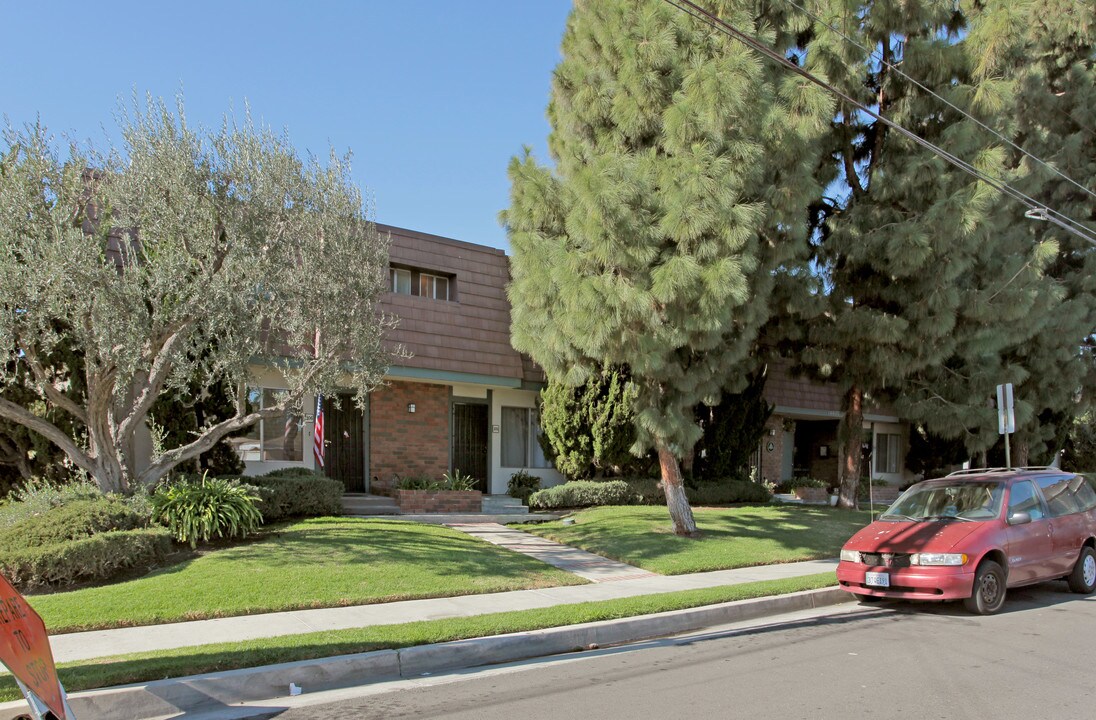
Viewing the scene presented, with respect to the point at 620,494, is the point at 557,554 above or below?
below

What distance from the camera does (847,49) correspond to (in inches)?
587

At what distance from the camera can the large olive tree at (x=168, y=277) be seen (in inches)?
364

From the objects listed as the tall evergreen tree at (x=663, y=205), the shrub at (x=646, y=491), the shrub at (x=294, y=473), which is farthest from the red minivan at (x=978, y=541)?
the shrub at (x=294, y=473)

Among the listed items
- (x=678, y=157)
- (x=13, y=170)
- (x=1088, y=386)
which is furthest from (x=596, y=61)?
(x=1088, y=386)

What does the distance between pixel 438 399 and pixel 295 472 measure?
434 centimetres

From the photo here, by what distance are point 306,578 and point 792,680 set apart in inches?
221

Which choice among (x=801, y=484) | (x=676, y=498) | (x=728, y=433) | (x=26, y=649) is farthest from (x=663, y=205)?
(x=801, y=484)

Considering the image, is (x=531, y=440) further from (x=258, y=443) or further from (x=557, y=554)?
(x=557, y=554)

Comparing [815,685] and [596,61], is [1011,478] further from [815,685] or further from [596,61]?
[596,61]

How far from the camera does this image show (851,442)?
1850 cm

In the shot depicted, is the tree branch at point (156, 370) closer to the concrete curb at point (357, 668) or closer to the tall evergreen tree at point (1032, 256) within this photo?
the concrete curb at point (357, 668)

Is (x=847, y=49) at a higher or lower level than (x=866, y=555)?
higher

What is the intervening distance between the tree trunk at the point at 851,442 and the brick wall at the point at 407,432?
9.51 metres

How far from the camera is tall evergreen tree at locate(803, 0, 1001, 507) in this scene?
14.8 metres
